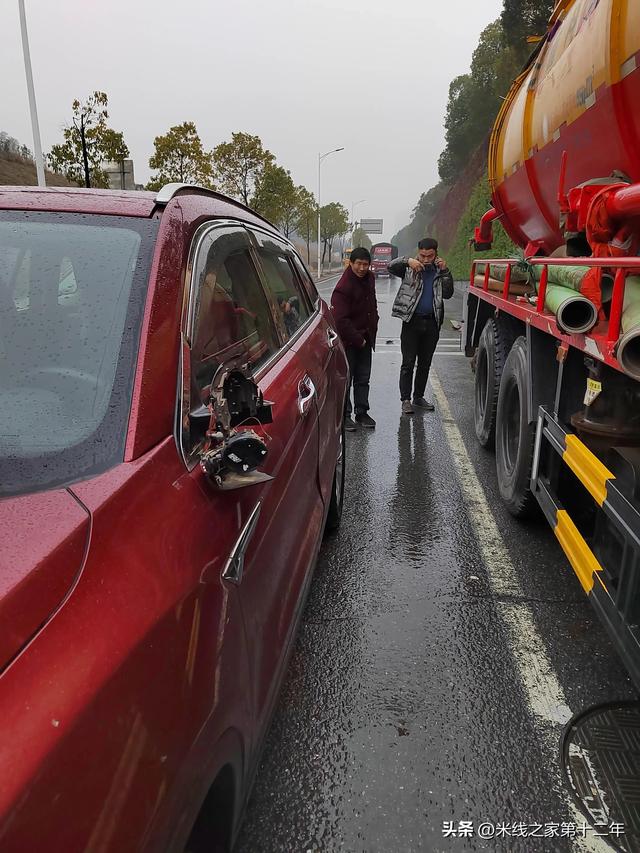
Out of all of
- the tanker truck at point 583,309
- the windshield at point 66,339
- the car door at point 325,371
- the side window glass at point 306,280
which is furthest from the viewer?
the side window glass at point 306,280

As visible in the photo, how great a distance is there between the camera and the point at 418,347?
6547 millimetres

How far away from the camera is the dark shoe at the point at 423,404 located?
6.71 m

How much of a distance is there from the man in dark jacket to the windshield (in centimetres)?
423

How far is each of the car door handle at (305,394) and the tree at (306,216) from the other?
5110cm

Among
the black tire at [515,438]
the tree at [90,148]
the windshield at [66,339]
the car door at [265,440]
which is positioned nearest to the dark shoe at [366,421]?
the black tire at [515,438]

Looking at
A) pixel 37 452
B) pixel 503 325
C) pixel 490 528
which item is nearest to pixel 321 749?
pixel 37 452

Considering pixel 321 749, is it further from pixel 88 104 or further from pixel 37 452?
pixel 88 104

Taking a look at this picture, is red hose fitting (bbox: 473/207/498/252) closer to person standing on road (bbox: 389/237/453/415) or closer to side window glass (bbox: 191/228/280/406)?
person standing on road (bbox: 389/237/453/415)

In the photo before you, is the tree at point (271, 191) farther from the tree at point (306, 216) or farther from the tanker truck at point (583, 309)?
the tanker truck at point (583, 309)

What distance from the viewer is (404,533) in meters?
3.85

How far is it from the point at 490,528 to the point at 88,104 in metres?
19.2

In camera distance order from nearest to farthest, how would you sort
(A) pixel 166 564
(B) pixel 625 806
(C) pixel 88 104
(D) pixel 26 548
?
1. (D) pixel 26 548
2. (A) pixel 166 564
3. (B) pixel 625 806
4. (C) pixel 88 104

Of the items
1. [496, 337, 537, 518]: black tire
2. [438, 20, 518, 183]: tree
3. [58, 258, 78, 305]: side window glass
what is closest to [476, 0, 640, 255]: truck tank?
[496, 337, 537, 518]: black tire

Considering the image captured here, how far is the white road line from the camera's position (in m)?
2.19
